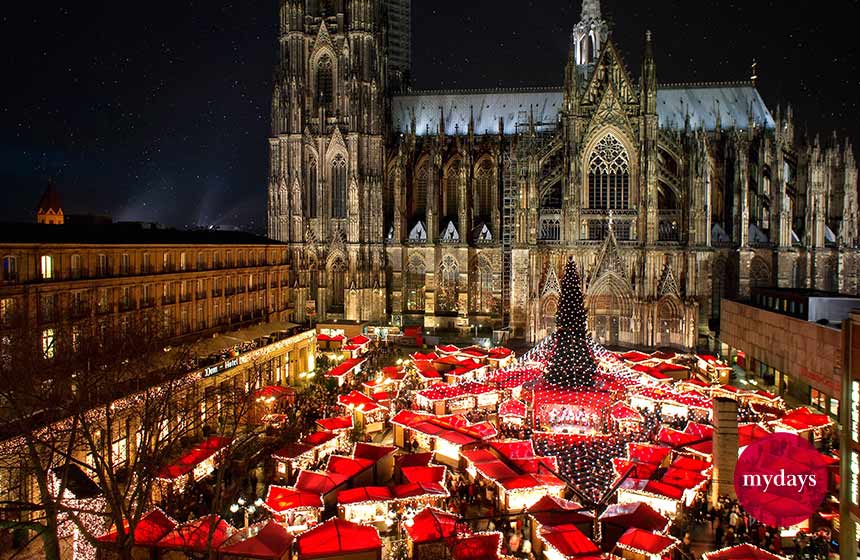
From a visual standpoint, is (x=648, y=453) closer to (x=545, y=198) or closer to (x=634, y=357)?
(x=634, y=357)

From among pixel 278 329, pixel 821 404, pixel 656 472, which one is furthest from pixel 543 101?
pixel 656 472

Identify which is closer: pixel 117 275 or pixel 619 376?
pixel 117 275

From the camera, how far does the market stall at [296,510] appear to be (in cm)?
2200

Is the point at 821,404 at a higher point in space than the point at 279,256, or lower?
lower

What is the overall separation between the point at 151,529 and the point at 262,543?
3.35m

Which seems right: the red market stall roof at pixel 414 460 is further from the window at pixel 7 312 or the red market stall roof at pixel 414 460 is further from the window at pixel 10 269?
the window at pixel 10 269

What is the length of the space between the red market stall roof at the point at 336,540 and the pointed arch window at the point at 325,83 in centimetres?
5212

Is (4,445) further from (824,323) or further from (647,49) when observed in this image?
(647,49)

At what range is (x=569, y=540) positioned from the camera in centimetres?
1931

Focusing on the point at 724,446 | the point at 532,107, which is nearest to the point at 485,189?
the point at 532,107

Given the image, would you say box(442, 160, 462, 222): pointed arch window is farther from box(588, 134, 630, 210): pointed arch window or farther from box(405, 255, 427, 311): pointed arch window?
box(588, 134, 630, 210): pointed arch window

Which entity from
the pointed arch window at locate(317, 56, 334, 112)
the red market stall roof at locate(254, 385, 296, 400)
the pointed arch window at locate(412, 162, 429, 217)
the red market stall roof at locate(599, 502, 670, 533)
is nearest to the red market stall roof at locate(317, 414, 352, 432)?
the red market stall roof at locate(254, 385, 296, 400)

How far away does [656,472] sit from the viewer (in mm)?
25562

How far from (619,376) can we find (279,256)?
109 ft
